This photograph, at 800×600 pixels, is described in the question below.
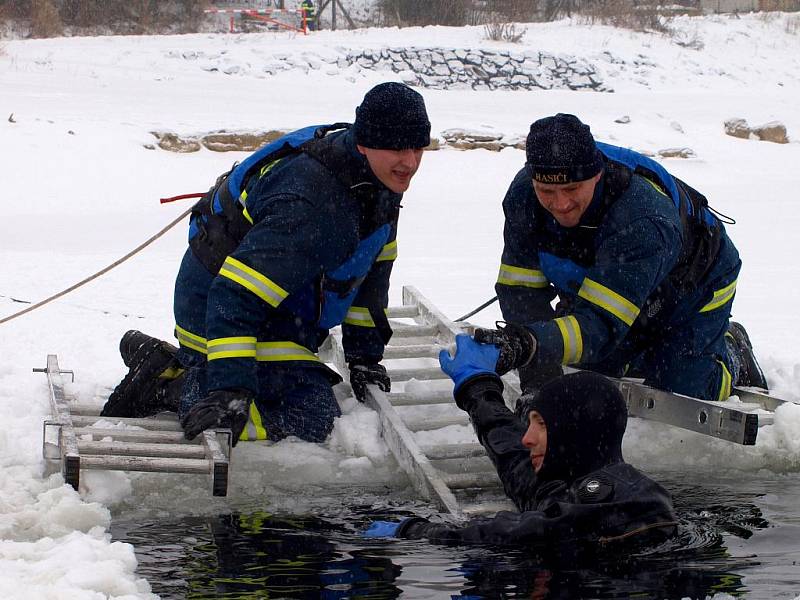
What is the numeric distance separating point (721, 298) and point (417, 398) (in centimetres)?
144

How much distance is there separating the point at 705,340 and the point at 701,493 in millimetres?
916

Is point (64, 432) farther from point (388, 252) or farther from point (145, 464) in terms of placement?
point (388, 252)

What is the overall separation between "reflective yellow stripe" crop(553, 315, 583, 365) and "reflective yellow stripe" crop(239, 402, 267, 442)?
49.0 inches

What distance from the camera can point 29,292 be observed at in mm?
7668

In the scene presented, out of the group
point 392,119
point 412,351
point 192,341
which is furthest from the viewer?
point 412,351

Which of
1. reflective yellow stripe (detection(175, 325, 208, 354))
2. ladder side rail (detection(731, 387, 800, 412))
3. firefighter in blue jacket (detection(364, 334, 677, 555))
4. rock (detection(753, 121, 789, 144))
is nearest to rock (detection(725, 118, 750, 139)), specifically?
rock (detection(753, 121, 789, 144))

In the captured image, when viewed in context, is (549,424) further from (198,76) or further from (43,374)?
(198,76)

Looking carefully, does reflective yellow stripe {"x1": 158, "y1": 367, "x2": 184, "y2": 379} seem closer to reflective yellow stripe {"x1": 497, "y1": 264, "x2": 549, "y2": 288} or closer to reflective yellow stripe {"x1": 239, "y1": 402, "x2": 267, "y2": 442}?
reflective yellow stripe {"x1": 239, "y1": 402, "x2": 267, "y2": 442}

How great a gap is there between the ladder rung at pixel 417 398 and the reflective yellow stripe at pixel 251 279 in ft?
3.43

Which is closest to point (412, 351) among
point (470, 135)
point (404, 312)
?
point (404, 312)

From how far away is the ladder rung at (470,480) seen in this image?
409 cm

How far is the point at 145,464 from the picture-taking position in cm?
376

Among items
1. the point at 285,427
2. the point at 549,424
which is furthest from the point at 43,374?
the point at 549,424

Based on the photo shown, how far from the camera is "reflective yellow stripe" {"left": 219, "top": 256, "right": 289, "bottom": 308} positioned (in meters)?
4.09
